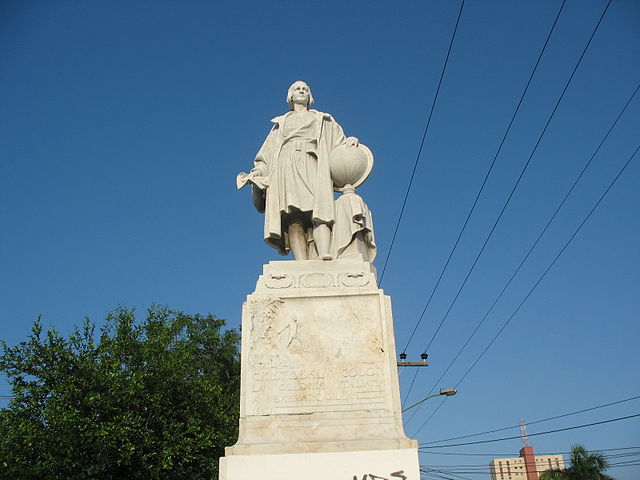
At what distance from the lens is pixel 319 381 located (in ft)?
22.4

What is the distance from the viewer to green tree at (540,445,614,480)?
2930cm

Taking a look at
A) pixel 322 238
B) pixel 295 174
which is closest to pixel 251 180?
pixel 295 174

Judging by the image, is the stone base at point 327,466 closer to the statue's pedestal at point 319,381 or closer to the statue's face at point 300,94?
the statue's pedestal at point 319,381

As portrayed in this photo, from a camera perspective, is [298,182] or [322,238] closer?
[322,238]

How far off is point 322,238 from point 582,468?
28020 mm

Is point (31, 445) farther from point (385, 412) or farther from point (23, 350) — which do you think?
point (385, 412)

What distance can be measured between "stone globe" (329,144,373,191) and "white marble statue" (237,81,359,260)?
4.3 inches

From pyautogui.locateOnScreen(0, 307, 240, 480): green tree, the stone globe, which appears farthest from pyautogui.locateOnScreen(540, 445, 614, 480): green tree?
the stone globe

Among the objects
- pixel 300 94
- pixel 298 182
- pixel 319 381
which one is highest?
pixel 300 94

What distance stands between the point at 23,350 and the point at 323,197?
12.3 meters

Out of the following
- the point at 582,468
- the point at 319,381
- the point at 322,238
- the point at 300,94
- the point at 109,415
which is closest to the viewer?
the point at 319,381

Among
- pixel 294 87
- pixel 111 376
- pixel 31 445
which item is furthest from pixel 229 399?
pixel 294 87

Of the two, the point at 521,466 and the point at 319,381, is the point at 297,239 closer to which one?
the point at 319,381

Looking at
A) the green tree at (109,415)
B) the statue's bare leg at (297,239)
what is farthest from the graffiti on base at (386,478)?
the green tree at (109,415)
